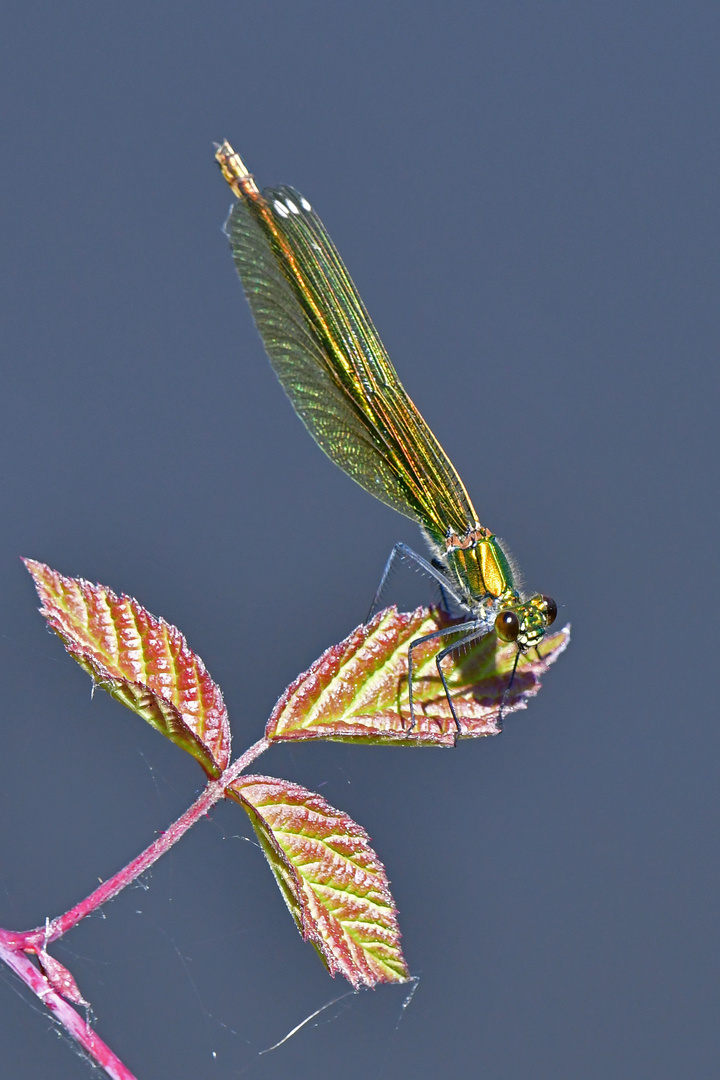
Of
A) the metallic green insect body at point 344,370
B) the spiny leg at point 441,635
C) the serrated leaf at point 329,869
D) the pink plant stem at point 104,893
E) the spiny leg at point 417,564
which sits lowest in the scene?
the serrated leaf at point 329,869

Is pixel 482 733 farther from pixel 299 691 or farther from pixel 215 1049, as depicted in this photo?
pixel 215 1049

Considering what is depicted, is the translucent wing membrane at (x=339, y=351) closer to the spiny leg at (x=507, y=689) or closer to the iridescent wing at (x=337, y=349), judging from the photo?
the iridescent wing at (x=337, y=349)

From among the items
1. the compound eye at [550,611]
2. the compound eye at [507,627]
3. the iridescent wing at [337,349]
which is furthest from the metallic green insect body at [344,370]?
the compound eye at [507,627]

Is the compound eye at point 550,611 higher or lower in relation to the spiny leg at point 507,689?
higher

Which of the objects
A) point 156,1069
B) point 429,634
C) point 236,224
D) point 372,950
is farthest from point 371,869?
point 156,1069

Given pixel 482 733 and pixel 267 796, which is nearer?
pixel 267 796

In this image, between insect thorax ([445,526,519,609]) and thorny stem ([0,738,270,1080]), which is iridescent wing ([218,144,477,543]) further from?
A: thorny stem ([0,738,270,1080])

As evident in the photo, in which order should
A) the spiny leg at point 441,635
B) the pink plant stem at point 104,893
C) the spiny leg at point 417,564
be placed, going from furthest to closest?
the spiny leg at point 417,564 → the spiny leg at point 441,635 → the pink plant stem at point 104,893
